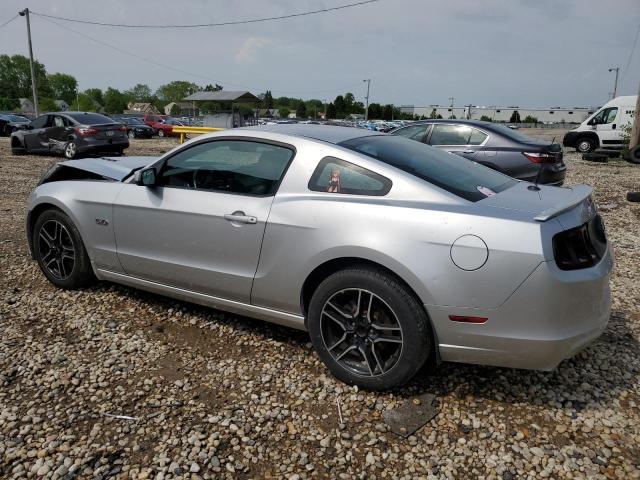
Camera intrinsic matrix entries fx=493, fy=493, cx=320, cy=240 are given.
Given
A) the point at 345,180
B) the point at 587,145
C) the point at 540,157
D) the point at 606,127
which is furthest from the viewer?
the point at 587,145

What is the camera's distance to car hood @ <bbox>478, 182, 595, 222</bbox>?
8.29ft

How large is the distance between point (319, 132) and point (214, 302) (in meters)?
1.38

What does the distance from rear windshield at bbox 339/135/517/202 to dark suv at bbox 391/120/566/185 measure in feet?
14.1

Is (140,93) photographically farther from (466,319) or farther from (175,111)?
(466,319)

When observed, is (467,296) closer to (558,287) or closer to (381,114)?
(558,287)

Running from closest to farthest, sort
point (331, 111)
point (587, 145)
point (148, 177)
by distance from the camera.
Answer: point (148, 177)
point (587, 145)
point (331, 111)

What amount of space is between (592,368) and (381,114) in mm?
101665

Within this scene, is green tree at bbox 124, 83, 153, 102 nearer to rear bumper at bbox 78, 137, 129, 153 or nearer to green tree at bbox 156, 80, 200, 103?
green tree at bbox 156, 80, 200, 103

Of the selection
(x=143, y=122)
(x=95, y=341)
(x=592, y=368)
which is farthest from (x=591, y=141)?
(x=143, y=122)

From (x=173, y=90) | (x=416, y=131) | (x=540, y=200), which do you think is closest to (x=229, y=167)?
(x=540, y=200)

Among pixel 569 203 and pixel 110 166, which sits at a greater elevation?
pixel 569 203

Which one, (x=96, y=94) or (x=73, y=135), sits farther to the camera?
(x=96, y=94)

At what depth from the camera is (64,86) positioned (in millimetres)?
140250

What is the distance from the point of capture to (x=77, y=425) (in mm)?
2588
